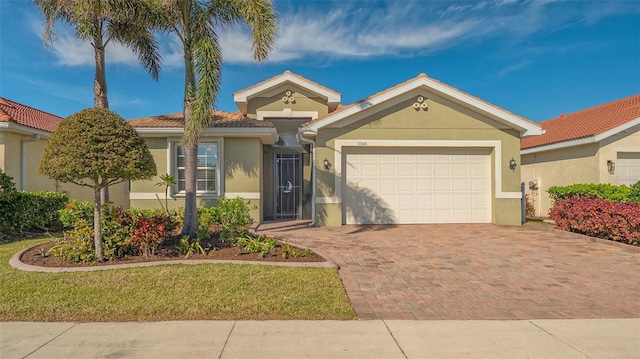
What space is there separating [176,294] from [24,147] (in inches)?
433

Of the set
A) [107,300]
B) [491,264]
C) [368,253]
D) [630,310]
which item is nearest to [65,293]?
[107,300]

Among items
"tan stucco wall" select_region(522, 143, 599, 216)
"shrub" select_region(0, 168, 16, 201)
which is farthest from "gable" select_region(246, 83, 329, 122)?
"tan stucco wall" select_region(522, 143, 599, 216)

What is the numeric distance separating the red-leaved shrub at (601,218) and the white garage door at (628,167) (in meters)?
4.82

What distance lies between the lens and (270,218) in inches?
525

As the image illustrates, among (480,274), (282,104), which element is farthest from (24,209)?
(480,274)

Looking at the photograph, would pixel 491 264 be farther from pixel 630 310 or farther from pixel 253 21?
pixel 253 21

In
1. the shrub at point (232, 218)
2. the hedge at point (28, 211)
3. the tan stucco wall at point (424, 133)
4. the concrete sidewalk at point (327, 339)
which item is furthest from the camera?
the tan stucco wall at point (424, 133)

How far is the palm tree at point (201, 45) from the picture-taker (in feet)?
24.2

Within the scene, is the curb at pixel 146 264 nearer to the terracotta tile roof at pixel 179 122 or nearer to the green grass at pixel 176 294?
the green grass at pixel 176 294

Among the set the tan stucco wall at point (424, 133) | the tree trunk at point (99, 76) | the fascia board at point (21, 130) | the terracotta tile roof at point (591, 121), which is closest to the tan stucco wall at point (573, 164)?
the terracotta tile roof at point (591, 121)

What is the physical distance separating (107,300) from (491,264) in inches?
257

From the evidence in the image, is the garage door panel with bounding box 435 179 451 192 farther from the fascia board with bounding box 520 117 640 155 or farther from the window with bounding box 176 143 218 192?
the window with bounding box 176 143 218 192

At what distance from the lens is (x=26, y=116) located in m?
13.2

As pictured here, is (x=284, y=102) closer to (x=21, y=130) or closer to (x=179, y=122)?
(x=179, y=122)
